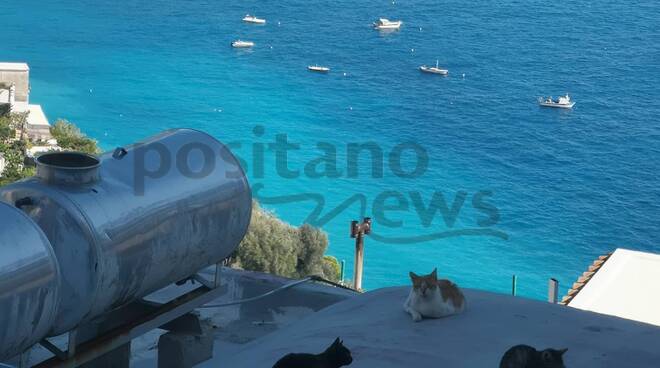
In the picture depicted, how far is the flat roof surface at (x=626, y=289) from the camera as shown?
497 inches

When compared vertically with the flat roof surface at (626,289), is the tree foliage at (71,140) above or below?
below

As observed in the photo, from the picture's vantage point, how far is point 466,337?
598 centimetres

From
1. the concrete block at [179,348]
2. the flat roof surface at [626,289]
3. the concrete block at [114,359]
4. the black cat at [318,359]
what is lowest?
the flat roof surface at [626,289]

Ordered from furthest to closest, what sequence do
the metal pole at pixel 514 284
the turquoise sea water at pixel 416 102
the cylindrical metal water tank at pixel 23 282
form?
the turquoise sea water at pixel 416 102
the metal pole at pixel 514 284
the cylindrical metal water tank at pixel 23 282

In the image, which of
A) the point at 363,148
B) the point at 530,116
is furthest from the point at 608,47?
the point at 363,148

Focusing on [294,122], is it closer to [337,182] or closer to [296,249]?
[337,182]

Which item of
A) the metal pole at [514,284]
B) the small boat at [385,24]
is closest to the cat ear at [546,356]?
the metal pole at [514,284]

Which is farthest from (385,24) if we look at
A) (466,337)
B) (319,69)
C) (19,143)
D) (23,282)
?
(23,282)

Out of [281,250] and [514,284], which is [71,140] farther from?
[514,284]

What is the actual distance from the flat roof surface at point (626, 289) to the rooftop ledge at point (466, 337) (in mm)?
5934

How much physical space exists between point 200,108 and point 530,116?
51.0ft

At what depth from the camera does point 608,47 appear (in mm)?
60688

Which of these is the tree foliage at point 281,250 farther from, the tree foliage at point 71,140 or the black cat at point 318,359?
the black cat at point 318,359

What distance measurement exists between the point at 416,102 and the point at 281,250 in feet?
97.9
